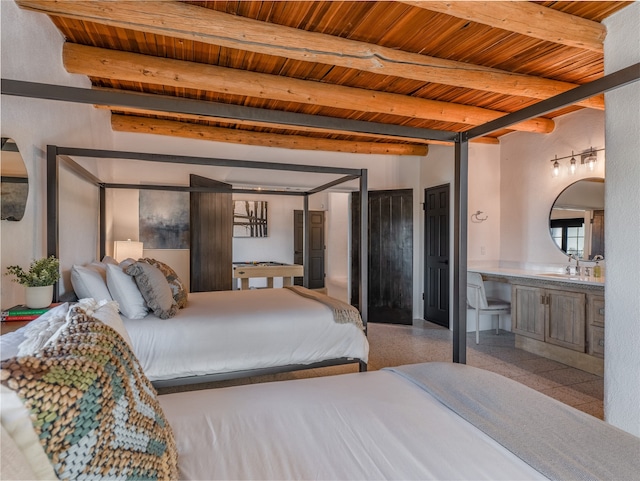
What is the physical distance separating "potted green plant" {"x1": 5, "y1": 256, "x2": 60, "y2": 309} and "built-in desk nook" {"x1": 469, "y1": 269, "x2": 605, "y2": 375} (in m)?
4.20

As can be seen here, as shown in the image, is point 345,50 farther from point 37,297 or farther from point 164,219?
point 164,219

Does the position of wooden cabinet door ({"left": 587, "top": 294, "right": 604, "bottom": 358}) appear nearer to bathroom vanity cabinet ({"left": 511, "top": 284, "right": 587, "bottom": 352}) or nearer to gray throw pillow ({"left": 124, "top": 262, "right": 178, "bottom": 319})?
bathroom vanity cabinet ({"left": 511, "top": 284, "right": 587, "bottom": 352})

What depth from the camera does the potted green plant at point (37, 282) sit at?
6.40ft

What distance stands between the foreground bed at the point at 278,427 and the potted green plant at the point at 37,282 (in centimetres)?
110

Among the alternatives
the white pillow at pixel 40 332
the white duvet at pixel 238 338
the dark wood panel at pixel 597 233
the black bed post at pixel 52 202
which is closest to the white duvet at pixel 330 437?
the white pillow at pixel 40 332

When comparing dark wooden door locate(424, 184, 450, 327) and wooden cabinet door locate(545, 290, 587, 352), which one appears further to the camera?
dark wooden door locate(424, 184, 450, 327)

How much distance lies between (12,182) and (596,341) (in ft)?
15.3

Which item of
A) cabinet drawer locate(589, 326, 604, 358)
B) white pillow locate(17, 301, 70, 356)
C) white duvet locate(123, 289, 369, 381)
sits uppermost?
white pillow locate(17, 301, 70, 356)

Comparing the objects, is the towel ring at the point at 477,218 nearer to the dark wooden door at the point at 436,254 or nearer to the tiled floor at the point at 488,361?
the dark wooden door at the point at 436,254

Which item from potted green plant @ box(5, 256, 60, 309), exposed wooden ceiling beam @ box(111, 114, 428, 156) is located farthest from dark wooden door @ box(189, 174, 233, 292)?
potted green plant @ box(5, 256, 60, 309)

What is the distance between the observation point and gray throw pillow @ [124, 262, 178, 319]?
2.55m

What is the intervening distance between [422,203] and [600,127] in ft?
7.85

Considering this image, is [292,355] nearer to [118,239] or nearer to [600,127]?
[118,239]

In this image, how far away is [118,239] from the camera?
194 inches
